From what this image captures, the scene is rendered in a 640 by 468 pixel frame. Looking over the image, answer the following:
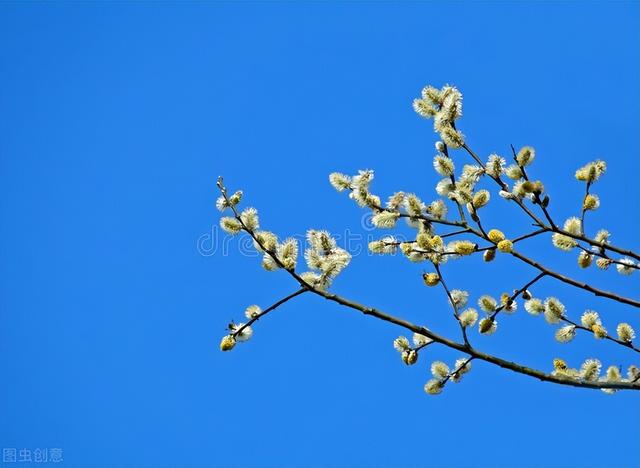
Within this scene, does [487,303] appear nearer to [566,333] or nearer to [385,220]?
[566,333]

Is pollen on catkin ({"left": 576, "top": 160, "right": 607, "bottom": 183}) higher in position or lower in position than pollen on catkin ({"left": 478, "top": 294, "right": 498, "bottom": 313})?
higher

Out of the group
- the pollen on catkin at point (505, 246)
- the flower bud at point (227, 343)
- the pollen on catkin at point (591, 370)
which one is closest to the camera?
the pollen on catkin at point (505, 246)

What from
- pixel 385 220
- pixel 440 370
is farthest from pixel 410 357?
pixel 385 220

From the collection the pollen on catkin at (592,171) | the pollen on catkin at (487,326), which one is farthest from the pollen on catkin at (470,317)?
the pollen on catkin at (592,171)

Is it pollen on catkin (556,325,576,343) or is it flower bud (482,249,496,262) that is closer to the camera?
flower bud (482,249,496,262)

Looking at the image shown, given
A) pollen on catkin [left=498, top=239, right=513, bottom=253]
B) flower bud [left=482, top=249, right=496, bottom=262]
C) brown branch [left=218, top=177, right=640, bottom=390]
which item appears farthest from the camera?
flower bud [left=482, top=249, right=496, bottom=262]

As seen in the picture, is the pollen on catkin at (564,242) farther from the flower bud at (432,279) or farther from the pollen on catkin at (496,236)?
the flower bud at (432,279)

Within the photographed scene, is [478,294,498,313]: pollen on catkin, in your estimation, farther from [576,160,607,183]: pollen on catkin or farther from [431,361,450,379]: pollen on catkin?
[576,160,607,183]: pollen on catkin

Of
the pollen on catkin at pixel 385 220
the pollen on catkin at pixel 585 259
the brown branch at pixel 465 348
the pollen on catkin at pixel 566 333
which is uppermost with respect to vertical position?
the pollen on catkin at pixel 385 220

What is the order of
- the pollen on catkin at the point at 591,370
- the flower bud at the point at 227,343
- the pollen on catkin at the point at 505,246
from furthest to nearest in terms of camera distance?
the pollen on catkin at the point at 591,370
the flower bud at the point at 227,343
the pollen on catkin at the point at 505,246

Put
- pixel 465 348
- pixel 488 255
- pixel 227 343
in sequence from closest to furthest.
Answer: pixel 465 348
pixel 227 343
pixel 488 255

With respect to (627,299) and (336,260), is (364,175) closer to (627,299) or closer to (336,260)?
(336,260)

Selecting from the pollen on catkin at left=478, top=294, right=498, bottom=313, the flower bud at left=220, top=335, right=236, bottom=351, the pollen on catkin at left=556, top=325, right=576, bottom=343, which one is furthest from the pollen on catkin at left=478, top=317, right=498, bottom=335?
the flower bud at left=220, top=335, right=236, bottom=351

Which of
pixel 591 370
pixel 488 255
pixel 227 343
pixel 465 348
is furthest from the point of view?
pixel 591 370
